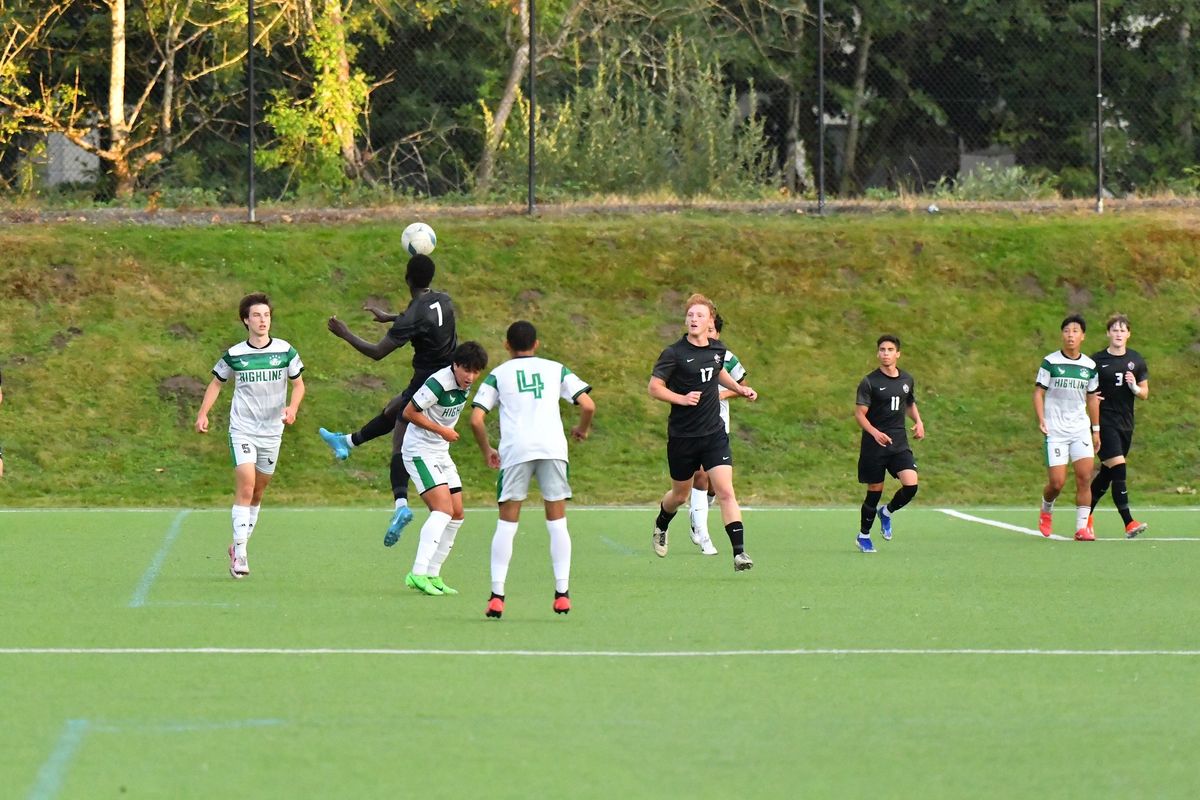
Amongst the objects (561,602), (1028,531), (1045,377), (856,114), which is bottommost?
(1028,531)

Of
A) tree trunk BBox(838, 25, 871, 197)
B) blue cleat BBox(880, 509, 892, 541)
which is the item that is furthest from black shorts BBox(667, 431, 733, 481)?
tree trunk BBox(838, 25, 871, 197)

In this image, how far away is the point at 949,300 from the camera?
995 inches

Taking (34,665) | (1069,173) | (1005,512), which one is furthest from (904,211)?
(34,665)

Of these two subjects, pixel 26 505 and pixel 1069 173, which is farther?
pixel 1069 173

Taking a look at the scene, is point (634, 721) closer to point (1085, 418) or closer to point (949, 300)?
point (1085, 418)

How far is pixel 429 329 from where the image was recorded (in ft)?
45.0

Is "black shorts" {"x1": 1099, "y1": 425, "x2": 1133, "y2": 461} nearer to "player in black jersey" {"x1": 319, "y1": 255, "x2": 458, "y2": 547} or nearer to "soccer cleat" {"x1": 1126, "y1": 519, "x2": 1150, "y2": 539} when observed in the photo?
"soccer cleat" {"x1": 1126, "y1": 519, "x2": 1150, "y2": 539}

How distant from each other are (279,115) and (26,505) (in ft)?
31.8

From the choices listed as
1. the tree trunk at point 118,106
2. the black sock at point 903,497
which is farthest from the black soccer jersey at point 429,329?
the tree trunk at point 118,106

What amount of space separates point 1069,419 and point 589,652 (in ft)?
26.8

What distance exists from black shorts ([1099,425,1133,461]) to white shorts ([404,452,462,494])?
7.15 m

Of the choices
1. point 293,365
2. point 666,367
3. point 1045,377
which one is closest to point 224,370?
point 293,365

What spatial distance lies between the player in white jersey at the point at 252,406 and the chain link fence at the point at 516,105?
13.4 meters

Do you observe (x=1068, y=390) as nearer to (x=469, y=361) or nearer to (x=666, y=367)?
(x=666, y=367)
